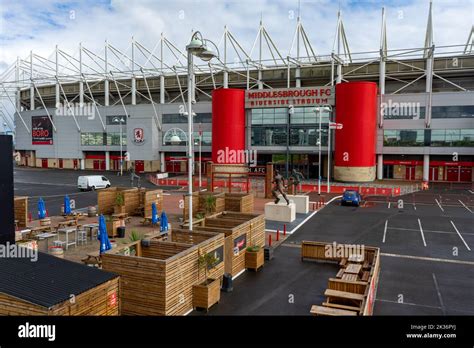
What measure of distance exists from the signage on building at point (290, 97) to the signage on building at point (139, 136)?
68.4ft

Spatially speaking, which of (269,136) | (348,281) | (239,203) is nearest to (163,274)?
(348,281)

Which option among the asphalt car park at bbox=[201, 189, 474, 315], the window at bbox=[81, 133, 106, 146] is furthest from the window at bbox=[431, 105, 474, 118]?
the window at bbox=[81, 133, 106, 146]

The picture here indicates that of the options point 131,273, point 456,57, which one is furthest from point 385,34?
point 131,273

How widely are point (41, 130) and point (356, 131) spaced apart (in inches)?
2541

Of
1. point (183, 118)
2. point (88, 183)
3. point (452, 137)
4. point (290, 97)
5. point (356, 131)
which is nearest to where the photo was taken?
point (88, 183)

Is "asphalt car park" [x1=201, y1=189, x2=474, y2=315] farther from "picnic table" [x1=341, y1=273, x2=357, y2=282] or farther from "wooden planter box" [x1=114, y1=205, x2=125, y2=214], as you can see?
"wooden planter box" [x1=114, y1=205, x2=125, y2=214]

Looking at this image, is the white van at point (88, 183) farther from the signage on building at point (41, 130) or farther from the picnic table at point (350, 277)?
the signage on building at point (41, 130)

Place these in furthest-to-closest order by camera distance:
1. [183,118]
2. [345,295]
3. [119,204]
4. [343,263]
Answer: [183,118] → [119,204] → [343,263] → [345,295]

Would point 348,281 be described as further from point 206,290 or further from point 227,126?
point 227,126

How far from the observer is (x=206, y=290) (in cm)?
1168

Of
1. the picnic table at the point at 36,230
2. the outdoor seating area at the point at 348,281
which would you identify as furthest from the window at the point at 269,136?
the outdoor seating area at the point at 348,281

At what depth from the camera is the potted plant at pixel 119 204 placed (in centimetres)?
2641

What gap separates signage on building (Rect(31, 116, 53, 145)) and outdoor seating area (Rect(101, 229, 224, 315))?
3036 inches

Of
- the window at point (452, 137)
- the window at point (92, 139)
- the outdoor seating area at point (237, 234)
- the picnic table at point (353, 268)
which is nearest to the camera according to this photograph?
the picnic table at point (353, 268)
